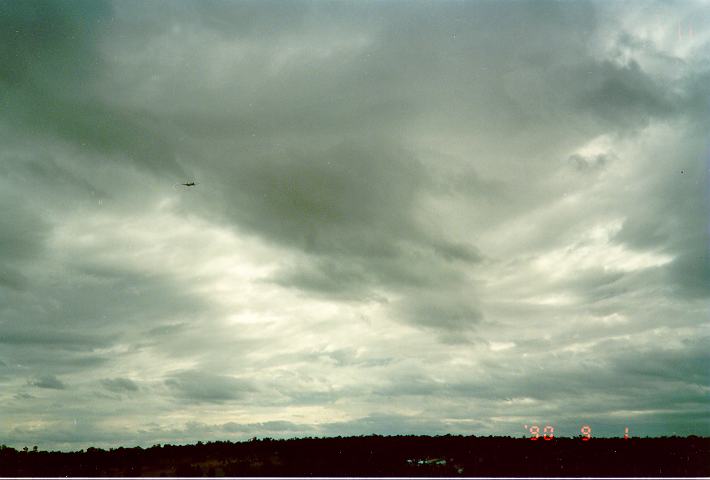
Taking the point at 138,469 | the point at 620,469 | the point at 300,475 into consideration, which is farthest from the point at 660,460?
the point at 138,469

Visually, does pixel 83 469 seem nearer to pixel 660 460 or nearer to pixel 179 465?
pixel 179 465

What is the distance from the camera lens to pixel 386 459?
236 feet

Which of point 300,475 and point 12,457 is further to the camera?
point 12,457

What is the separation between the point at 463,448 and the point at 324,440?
73.6ft

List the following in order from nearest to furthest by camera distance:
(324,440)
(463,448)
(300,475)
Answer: (300,475), (463,448), (324,440)

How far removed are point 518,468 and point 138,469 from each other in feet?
134

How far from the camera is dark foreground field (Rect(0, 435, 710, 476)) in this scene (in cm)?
6356

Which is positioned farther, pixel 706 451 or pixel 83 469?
pixel 706 451

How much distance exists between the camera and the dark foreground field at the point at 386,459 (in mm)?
63562

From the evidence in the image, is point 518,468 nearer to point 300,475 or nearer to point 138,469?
point 300,475

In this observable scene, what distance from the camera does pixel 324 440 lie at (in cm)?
9331

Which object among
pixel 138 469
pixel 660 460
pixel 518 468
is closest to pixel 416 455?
pixel 518 468

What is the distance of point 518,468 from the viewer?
6431 centimetres

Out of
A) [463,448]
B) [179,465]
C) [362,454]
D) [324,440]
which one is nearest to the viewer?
[179,465]
